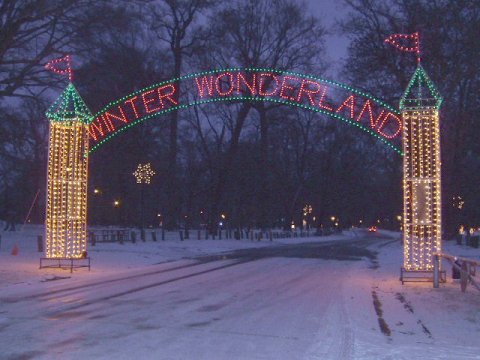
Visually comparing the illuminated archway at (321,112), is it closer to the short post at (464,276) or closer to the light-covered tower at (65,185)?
the light-covered tower at (65,185)

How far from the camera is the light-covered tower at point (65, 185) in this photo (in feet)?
69.7

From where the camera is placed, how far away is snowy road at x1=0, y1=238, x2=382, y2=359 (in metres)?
8.78

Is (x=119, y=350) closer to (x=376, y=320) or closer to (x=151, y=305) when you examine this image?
(x=151, y=305)

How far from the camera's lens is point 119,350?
28.5 feet

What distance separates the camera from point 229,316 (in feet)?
38.8

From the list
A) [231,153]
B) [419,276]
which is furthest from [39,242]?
[231,153]

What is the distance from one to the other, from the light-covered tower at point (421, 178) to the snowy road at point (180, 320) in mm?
2542

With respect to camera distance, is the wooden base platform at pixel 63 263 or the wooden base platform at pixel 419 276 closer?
the wooden base platform at pixel 419 276

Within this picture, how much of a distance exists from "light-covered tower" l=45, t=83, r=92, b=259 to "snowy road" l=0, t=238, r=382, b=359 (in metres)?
3.31

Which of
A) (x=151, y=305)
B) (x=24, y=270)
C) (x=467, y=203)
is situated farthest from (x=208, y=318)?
(x=467, y=203)

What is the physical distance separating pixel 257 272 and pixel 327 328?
36.5 ft

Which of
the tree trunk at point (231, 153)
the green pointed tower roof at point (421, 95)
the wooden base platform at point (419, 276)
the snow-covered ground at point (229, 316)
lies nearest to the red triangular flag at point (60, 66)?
the snow-covered ground at point (229, 316)

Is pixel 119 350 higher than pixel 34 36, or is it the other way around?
pixel 34 36

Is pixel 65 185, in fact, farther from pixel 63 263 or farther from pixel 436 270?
pixel 436 270
